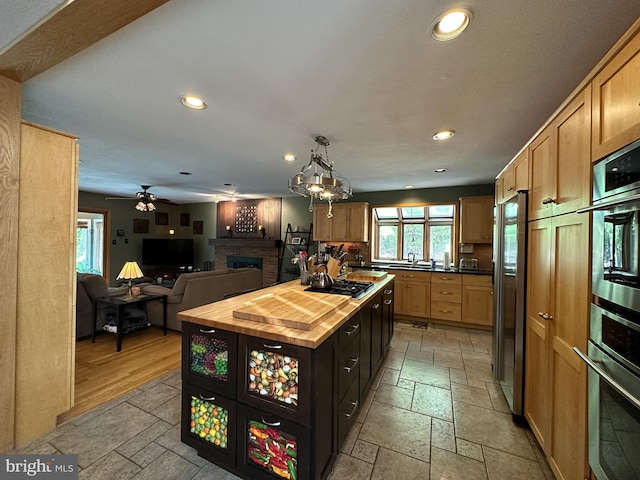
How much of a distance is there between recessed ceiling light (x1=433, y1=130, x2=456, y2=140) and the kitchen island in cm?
188

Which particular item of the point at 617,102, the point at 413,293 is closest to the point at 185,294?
the point at 413,293

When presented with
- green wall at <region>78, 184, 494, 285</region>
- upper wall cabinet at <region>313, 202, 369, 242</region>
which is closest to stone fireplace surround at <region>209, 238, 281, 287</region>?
green wall at <region>78, 184, 494, 285</region>

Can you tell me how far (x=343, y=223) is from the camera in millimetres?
5527

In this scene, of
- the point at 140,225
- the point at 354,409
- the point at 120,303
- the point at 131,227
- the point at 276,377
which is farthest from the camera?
the point at 140,225

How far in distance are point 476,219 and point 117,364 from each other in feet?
18.4

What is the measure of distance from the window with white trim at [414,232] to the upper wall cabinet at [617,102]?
4.09m

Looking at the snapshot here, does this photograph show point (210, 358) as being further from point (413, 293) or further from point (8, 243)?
point (413, 293)

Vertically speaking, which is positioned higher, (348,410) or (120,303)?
(120,303)

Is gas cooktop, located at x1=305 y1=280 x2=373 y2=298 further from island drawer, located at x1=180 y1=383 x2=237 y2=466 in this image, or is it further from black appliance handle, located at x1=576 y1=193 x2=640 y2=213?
black appliance handle, located at x1=576 y1=193 x2=640 y2=213

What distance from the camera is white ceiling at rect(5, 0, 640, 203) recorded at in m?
1.17

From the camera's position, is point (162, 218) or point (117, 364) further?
point (162, 218)

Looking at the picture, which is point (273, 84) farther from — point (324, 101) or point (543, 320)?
point (543, 320)

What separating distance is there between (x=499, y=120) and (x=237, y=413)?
2941 mm

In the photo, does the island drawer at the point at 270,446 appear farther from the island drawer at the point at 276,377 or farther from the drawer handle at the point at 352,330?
the drawer handle at the point at 352,330
